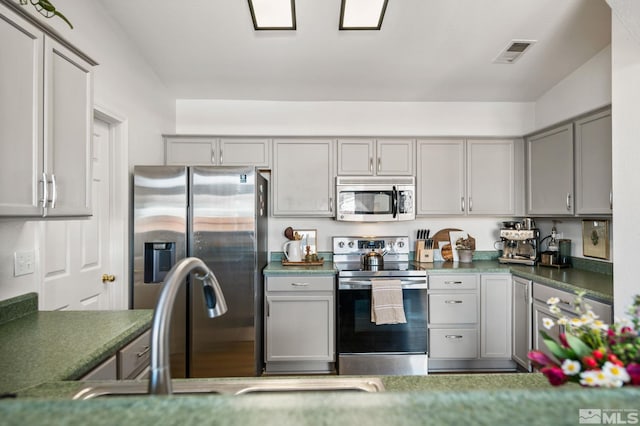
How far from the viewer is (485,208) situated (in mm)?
3441

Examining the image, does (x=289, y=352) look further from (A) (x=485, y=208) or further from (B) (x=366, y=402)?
(B) (x=366, y=402)

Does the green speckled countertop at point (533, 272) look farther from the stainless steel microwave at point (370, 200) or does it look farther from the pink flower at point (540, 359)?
the pink flower at point (540, 359)

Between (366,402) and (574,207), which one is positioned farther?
(574,207)

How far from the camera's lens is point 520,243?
3354 millimetres

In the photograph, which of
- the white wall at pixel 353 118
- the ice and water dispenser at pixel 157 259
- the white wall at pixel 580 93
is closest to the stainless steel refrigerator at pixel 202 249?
the ice and water dispenser at pixel 157 259

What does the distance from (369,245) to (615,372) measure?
2972 millimetres

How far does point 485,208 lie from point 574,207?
780 millimetres

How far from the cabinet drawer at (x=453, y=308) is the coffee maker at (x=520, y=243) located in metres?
0.67

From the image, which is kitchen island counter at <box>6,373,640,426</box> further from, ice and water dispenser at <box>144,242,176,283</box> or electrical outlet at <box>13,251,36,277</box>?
ice and water dispenser at <box>144,242,176,283</box>

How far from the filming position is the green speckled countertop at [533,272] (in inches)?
89.0

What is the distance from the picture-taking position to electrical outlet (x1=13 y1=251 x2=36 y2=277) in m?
1.59

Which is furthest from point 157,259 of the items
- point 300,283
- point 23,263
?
point 300,283

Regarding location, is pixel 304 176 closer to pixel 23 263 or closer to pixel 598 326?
pixel 23 263

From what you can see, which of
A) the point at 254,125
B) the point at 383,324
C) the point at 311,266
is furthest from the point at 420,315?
the point at 254,125
